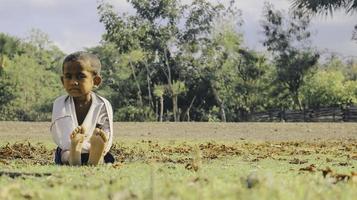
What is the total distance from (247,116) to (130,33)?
52.2 ft

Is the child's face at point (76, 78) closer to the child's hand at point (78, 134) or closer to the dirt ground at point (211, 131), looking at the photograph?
the child's hand at point (78, 134)

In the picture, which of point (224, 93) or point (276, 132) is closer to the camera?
point (276, 132)

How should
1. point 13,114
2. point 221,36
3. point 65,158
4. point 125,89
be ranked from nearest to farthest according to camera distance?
1. point 65,158
2. point 221,36
3. point 125,89
4. point 13,114

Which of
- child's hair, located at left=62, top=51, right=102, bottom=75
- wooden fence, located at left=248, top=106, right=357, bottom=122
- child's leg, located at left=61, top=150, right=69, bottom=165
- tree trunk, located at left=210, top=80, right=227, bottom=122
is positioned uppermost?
tree trunk, located at left=210, top=80, right=227, bottom=122

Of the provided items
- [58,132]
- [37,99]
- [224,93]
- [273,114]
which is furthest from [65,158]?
[37,99]

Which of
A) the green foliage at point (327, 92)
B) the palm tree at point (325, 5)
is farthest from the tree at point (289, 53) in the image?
the palm tree at point (325, 5)

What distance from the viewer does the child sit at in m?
6.85

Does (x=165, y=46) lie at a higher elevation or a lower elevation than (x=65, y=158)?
higher

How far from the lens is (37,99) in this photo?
8075cm

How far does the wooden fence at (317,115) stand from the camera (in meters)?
55.8

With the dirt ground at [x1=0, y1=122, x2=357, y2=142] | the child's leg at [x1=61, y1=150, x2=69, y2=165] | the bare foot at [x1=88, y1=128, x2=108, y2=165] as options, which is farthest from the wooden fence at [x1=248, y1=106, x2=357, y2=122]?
the bare foot at [x1=88, y1=128, x2=108, y2=165]

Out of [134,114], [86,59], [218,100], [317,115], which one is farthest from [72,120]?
[134,114]

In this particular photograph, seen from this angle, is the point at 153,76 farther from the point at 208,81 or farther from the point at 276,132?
the point at 276,132

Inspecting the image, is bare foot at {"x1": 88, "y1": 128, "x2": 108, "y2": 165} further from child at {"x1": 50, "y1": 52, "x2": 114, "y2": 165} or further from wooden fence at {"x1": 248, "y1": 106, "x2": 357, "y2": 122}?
wooden fence at {"x1": 248, "y1": 106, "x2": 357, "y2": 122}
